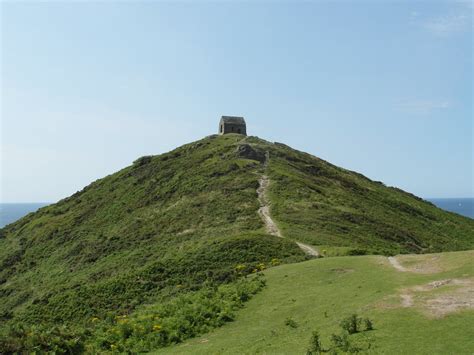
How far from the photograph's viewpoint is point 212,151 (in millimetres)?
85750

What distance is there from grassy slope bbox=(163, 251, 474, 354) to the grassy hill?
14.5ft

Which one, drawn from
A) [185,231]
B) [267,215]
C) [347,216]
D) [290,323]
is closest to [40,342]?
[290,323]

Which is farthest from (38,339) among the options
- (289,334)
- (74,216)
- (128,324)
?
(74,216)

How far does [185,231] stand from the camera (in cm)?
5300

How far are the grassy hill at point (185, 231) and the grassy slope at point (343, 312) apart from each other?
4415 mm

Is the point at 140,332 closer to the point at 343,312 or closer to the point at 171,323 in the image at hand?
the point at 171,323

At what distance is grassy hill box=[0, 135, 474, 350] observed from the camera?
37688 millimetres

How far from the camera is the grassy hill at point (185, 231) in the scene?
124 feet

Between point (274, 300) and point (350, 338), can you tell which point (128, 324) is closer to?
point (274, 300)

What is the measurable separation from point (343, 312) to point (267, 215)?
31728mm

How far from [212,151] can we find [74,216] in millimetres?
27771

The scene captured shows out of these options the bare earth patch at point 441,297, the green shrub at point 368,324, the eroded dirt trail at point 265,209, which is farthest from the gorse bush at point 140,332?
the eroded dirt trail at point 265,209

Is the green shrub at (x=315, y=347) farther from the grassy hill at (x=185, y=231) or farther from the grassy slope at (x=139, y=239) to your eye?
the grassy slope at (x=139, y=239)

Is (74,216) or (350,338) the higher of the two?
(74,216)
